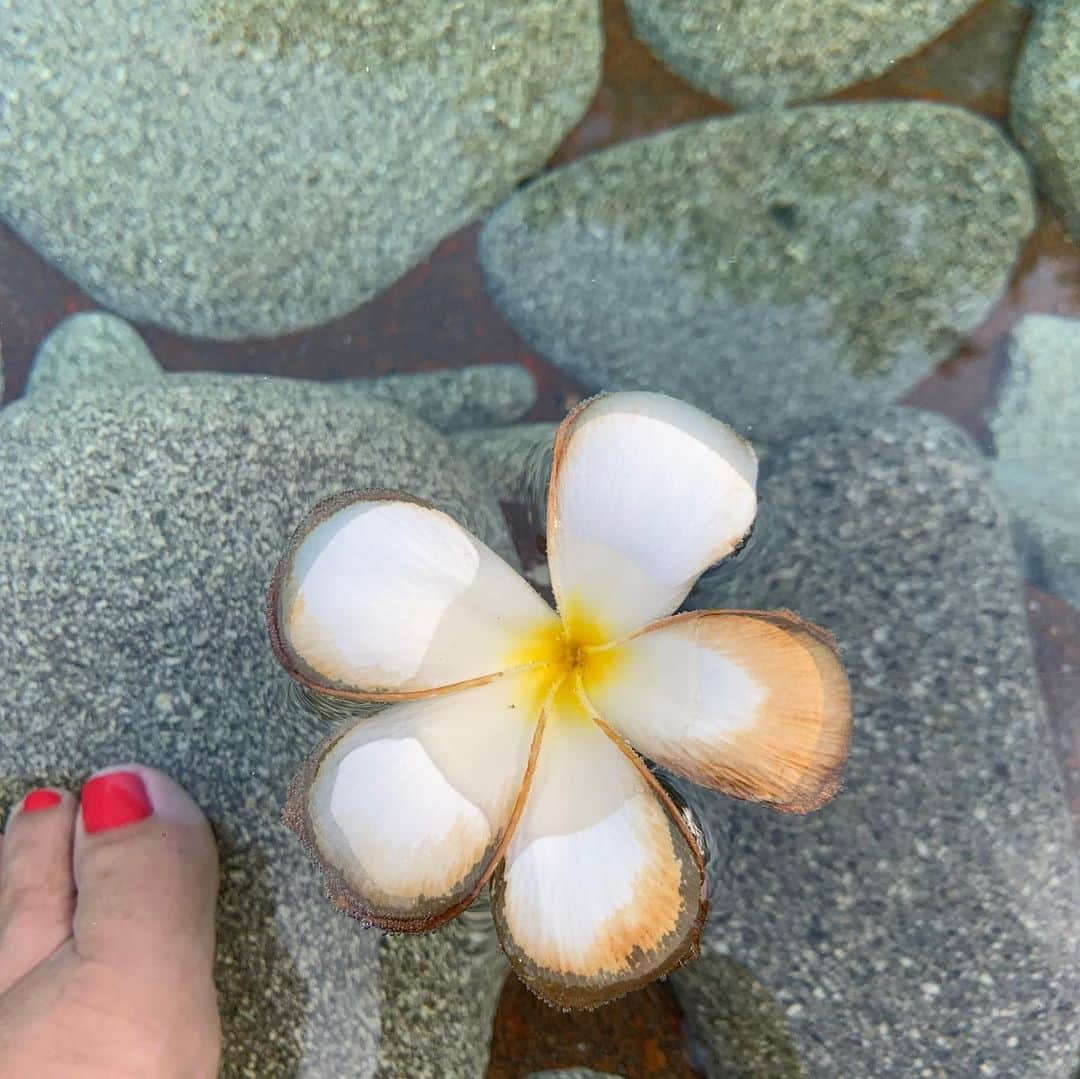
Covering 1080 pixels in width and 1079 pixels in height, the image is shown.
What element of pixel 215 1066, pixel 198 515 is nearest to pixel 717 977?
pixel 215 1066

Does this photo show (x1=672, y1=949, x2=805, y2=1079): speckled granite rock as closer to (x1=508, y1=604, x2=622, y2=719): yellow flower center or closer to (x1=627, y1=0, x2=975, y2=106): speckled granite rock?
(x1=508, y1=604, x2=622, y2=719): yellow flower center

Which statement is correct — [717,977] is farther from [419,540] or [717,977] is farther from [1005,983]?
[419,540]

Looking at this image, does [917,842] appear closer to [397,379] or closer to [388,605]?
[388,605]

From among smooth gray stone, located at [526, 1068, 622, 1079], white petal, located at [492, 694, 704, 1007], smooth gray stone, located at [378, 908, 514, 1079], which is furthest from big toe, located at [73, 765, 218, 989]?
white petal, located at [492, 694, 704, 1007]

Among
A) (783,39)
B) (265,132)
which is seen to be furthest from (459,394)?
(783,39)

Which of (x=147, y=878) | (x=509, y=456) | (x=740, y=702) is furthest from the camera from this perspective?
(x=509, y=456)

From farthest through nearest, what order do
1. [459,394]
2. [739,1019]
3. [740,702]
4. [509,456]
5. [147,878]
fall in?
[459,394], [509,456], [739,1019], [147,878], [740,702]
